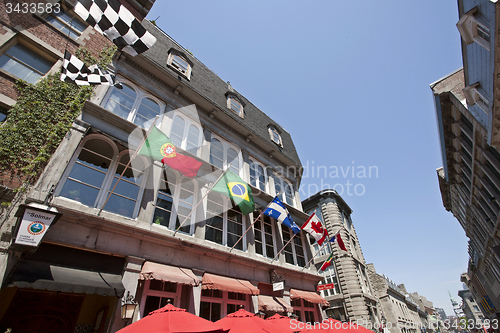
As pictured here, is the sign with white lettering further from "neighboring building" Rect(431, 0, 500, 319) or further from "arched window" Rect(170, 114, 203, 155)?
"neighboring building" Rect(431, 0, 500, 319)

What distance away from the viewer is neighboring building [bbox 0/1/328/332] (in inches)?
244

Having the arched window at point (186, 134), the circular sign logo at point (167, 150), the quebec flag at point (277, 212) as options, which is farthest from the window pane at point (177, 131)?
the quebec flag at point (277, 212)

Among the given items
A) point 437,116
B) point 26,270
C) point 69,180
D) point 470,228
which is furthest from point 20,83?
point 470,228

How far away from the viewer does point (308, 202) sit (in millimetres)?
31453

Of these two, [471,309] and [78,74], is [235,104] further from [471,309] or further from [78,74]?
[471,309]

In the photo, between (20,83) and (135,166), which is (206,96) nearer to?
(135,166)

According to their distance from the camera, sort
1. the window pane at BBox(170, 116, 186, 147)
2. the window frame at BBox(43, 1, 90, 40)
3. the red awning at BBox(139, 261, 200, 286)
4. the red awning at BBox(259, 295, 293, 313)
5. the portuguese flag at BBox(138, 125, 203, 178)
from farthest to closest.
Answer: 1. the window pane at BBox(170, 116, 186, 147)
2. the red awning at BBox(259, 295, 293, 313)
3. the window frame at BBox(43, 1, 90, 40)
4. the portuguese flag at BBox(138, 125, 203, 178)
5. the red awning at BBox(139, 261, 200, 286)

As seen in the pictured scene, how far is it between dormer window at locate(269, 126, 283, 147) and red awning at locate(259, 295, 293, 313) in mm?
10978

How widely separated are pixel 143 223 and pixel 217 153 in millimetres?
6166

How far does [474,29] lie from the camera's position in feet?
40.3

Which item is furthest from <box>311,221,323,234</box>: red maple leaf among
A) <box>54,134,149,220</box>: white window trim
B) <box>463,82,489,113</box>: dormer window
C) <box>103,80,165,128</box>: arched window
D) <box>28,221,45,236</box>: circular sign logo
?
<box>463,82,489,113</box>: dormer window

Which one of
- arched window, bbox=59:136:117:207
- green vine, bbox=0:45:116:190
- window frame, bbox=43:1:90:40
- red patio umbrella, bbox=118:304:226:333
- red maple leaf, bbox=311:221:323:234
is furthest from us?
red maple leaf, bbox=311:221:323:234

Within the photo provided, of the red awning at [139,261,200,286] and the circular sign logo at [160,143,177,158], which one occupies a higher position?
the circular sign logo at [160,143,177,158]

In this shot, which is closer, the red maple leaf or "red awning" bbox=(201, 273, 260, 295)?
"red awning" bbox=(201, 273, 260, 295)
